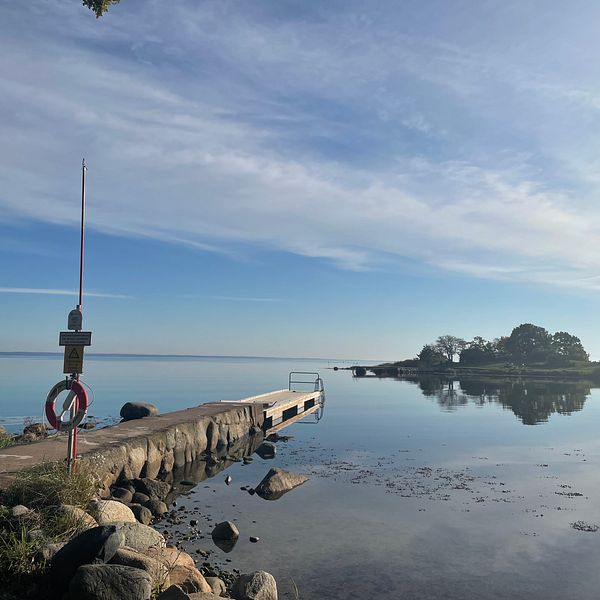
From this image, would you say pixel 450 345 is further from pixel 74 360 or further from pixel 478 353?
pixel 74 360

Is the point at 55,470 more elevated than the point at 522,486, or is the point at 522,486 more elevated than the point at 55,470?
the point at 55,470

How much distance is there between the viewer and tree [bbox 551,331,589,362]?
4769 inches

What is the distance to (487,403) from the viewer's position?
44.2m

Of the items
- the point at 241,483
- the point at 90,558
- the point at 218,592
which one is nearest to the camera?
the point at 90,558

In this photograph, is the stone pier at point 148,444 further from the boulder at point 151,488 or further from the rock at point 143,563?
the rock at point 143,563

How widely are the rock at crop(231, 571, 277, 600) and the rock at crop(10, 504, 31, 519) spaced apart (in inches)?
123

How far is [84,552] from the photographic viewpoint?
6703 millimetres

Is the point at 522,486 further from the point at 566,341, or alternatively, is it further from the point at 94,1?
the point at 566,341

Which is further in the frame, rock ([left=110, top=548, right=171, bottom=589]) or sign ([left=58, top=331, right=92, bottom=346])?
sign ([left=58, top=331, right=92, bottom=346])

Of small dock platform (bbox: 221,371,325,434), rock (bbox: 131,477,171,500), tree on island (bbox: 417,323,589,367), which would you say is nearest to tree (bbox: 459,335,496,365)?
tree on island (bbox: 417,323,589,367)

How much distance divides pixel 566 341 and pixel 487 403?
3609 inches

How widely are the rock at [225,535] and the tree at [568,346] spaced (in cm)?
12247

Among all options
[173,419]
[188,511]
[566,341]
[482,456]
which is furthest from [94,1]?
[566,341]

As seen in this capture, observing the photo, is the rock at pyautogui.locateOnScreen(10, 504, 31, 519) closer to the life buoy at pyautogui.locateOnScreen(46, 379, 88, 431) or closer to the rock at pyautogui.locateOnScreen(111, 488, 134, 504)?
the life buoy at pyautogui.locateOnScreen(46, 379, 88, 431)
